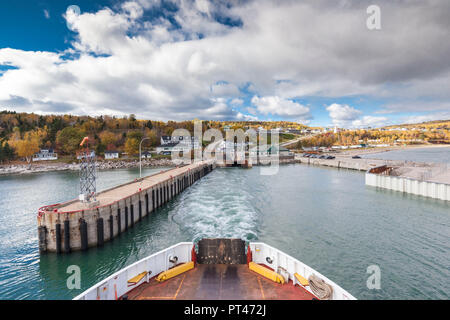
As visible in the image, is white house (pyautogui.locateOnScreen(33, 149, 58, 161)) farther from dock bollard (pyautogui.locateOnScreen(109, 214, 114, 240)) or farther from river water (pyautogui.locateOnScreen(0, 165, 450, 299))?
dock bollard (pyautogui.locateOnScreen(109, 214, 114, 240))

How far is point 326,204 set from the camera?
33094mm

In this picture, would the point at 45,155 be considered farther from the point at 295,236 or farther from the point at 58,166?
the point at 295,236

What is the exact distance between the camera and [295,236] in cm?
2212

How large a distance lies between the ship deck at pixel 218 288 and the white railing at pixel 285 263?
0.65 meters

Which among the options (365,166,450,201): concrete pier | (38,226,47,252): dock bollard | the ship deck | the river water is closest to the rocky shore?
the river water

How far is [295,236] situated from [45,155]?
122926 millimetres

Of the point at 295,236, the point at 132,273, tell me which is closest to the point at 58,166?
the point at 295,236

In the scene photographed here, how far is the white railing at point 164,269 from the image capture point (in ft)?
28.2

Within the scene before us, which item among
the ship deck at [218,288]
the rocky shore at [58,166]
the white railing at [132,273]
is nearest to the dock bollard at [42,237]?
the white railing at [132,273]

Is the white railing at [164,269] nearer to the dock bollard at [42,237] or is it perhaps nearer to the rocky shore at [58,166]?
the dock bollard at [42,237]

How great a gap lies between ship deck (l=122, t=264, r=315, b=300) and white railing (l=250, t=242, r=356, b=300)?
0.65m

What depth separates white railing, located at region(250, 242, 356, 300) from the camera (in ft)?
28.8

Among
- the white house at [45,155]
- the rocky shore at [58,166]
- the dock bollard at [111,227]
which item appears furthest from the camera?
the white house at [45,155]
